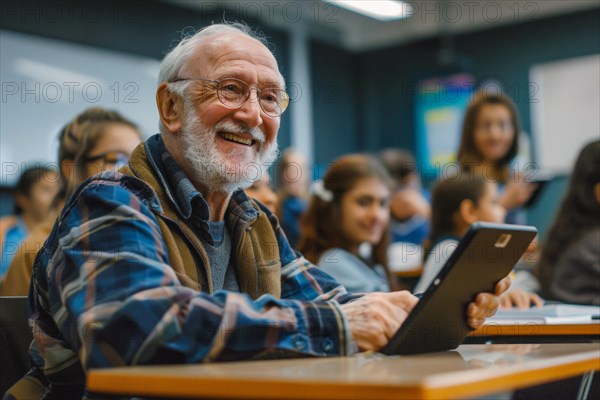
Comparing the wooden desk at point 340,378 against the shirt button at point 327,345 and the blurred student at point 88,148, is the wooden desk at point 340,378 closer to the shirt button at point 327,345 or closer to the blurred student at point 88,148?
the shirt button at point 327,345

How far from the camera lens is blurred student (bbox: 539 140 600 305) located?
2441mm

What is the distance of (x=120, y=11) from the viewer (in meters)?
6.19

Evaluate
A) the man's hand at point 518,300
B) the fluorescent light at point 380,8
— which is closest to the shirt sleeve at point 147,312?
the man's hand at point 518,300

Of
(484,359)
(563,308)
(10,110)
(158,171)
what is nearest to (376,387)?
(484,359)

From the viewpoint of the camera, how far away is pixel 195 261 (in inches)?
55.2

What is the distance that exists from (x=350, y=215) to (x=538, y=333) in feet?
4.83

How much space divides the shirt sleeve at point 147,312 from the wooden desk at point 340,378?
0.19ft

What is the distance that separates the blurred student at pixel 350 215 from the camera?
3.03 metres

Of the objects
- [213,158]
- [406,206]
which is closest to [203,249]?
[213,158]

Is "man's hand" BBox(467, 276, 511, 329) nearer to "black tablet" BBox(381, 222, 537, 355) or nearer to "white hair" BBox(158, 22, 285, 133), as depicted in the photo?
"black tablet" BBox(381, 222, 537, 355)

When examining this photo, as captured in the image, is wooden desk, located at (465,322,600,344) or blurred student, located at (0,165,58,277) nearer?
wooden desk, located at (465,322,600,344)

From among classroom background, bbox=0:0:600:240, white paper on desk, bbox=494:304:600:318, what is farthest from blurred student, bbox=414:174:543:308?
classroom background, bbox=0:0:600:240

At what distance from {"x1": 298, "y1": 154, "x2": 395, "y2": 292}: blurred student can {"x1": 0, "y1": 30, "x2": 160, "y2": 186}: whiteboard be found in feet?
7.71

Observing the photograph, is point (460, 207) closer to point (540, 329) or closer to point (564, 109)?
point (540, 329)
